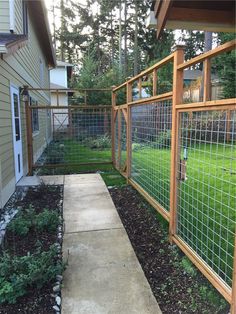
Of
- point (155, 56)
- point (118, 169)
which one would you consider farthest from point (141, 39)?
point (118, 169)

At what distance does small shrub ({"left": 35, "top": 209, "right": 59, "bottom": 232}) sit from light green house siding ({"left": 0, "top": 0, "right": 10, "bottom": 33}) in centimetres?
369

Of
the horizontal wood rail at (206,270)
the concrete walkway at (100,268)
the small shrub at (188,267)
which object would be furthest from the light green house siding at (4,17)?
the small shrub at (188,267)

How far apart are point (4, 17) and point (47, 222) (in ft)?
13.0

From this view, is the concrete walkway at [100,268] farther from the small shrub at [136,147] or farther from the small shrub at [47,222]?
the small shrub at [136,147]

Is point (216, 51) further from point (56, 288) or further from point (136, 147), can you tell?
point (136, 147)

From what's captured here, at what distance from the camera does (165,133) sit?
4.05 m

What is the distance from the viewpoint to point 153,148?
470 cm

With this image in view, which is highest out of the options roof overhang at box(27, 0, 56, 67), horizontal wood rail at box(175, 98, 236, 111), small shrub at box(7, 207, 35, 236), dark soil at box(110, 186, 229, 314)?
roof overhang at box(27, 0, 56, 67)

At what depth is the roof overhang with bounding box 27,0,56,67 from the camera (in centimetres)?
834

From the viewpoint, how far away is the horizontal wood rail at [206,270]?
7.46 feet

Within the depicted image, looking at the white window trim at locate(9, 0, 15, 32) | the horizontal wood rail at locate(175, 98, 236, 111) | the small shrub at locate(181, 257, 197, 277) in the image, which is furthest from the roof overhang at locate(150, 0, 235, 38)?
the white window trim at locate(9, 0, 15, 32)

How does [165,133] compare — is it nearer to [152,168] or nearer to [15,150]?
[152,168]

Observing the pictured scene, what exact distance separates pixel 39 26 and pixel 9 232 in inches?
334

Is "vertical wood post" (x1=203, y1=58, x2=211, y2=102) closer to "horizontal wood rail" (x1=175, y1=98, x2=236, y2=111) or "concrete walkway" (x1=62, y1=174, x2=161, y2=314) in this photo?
"horizontal wood rail" (x1=175, y1=98, x2=236, y2=111)
